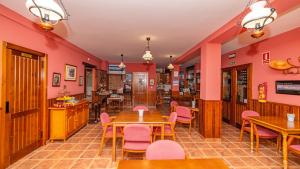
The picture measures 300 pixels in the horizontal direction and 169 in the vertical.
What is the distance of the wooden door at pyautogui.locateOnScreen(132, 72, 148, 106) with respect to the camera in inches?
407

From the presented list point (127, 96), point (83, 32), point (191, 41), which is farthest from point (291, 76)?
point (127, 96)

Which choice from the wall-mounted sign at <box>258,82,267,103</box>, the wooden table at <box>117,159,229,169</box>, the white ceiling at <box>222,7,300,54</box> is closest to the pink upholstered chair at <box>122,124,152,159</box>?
the wooden table at <box>117,159,229,169</box>

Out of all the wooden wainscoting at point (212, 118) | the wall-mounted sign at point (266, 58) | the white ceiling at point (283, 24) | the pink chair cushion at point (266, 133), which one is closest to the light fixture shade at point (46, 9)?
the white ceiling at point (283, 24)

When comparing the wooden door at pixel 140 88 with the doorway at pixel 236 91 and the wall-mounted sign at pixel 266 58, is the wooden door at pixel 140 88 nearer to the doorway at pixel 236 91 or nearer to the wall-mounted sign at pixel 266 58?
the doorway at pixel 236 91

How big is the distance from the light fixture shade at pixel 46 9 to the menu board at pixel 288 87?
4686 millimetres

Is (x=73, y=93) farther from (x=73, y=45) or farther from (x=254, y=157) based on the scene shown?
(x=254, y=157)

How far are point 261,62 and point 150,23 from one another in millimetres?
3528

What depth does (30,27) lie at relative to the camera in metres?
3.48

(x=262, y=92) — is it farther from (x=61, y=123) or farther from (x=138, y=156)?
(x=61, y=123)

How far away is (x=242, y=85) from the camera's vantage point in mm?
5660

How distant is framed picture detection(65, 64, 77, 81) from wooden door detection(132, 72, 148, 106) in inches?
190

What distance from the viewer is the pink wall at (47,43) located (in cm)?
298

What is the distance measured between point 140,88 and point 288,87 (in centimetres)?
762

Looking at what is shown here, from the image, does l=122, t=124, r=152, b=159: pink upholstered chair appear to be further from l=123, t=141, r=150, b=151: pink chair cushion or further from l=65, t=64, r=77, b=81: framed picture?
l=65, t=64, r=77, b=81: framed picture
